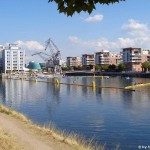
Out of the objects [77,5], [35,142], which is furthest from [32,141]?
[77,5]

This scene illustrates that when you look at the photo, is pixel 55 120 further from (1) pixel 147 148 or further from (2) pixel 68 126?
(1) pixel 147 148

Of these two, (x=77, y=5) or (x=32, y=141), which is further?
(x=32, y=141)

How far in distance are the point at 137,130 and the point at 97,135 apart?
3.55m

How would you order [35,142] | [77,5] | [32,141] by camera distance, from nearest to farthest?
1. [77,5]
2. [35,142]
3. [32,141]

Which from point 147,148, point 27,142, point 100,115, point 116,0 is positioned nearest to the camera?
point 116,0

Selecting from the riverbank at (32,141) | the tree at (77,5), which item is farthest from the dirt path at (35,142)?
the tree at (77,5)

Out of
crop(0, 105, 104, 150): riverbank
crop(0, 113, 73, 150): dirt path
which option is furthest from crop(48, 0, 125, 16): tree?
crop(0, 113, 73, 150): dirt path

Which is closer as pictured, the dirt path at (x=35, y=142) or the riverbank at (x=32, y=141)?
the riverbank at (x=32, y=141)

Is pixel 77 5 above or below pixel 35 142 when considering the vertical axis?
above

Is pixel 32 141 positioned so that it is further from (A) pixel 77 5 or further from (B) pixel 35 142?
(A) pixel 77 5

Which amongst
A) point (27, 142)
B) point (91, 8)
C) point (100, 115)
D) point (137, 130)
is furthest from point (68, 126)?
point (91, 8)

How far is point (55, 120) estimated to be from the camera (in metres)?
33.0

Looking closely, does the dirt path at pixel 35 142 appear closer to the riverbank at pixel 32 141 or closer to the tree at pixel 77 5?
the riverbank at pixel 32 141

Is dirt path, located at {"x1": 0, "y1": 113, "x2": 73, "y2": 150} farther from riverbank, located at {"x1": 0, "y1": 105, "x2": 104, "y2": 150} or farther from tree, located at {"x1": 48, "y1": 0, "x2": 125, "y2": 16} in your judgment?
tree, located at {"x1": 48, "y1": 0, "x2": 125, "y2": 16}
